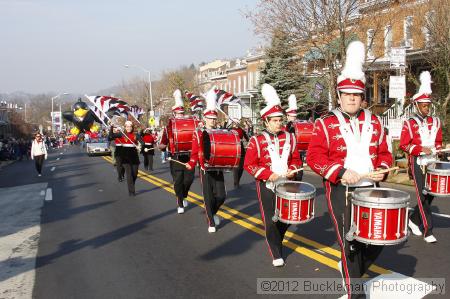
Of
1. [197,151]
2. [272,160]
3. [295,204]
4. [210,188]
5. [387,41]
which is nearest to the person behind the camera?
[295,204]

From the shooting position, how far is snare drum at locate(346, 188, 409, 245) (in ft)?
12.6

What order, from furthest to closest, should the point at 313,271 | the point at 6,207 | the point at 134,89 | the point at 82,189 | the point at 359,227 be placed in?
1. the point at 134,89
2. the point at 82,189
3. the point at 6,207
4. the point at 313,271
5. the point at 359,227

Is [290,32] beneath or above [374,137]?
above

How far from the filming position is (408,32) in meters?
21.6

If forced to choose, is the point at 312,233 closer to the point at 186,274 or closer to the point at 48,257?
the point at 186,274

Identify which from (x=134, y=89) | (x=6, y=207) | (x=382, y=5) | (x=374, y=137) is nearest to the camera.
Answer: (x=374, y=137)

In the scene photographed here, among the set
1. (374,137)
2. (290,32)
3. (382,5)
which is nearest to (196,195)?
(374,137)

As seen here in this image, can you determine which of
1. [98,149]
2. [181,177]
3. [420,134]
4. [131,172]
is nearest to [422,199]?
[420,134]

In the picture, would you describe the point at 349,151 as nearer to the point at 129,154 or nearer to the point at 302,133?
the point at 302,133

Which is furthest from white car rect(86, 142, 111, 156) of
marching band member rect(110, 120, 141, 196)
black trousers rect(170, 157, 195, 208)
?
black trousers rect(170, 157, 195, 208)

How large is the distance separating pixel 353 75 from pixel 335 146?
657 mm

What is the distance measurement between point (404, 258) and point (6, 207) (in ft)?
30.9

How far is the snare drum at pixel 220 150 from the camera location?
7.82m

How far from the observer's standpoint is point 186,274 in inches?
233
